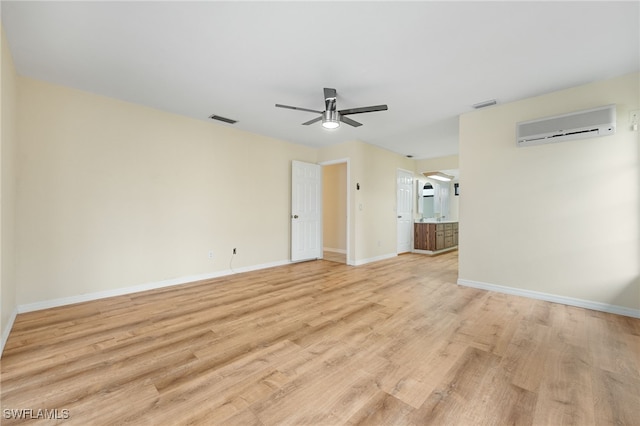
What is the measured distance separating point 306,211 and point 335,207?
172 cm

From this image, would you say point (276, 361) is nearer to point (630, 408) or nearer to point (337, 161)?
point (630, 408)

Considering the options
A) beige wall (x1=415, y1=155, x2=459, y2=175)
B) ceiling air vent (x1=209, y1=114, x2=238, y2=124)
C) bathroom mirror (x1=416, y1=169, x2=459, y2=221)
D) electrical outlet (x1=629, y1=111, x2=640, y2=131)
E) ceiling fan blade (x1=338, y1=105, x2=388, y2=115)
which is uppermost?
ceiling air vent (x1=209, y1=114, x2=238, y2=124)

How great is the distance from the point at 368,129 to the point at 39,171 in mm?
4645

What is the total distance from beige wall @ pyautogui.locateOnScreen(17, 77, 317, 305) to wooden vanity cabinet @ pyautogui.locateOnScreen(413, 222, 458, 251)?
4548mm

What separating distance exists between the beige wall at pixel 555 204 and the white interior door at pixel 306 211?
3.09 meters

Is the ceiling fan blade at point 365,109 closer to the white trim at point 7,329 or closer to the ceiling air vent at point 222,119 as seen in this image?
the ceiling air vent at point 222,119

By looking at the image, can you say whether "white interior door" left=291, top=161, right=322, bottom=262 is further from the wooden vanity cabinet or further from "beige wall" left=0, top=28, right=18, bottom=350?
"beige wall" left=0, top=28, right=18, bottom=350

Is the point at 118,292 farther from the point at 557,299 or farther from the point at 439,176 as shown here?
the point at 439,176

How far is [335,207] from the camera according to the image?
7395 mm

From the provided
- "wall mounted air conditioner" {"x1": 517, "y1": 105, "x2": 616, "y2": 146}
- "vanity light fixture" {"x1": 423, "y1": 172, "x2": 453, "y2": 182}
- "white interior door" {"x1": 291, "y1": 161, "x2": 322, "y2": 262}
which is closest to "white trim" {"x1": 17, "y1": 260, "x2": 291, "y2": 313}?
"white interior door" {"x1": 291, "y1": 161, "x2": 322, "y2": 262}

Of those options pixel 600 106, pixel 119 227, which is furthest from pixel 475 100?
pixel 119 227

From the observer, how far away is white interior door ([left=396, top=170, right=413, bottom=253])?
270 inches

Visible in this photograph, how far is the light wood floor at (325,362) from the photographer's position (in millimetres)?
1453

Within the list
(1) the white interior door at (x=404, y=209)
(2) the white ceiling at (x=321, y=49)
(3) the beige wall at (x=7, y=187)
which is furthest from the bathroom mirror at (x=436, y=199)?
(3) the beige wall at (x=7, y=187)
